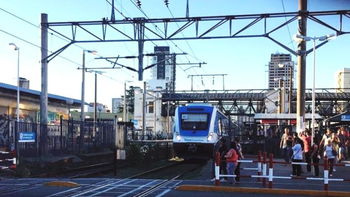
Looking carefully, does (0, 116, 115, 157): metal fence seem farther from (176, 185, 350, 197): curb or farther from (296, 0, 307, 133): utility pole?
(296, 0, 307, 133): utility pole

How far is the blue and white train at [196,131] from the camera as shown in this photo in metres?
27.1

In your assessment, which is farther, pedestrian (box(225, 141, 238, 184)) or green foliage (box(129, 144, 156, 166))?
green foliage (box(129, 144, 156, 166))

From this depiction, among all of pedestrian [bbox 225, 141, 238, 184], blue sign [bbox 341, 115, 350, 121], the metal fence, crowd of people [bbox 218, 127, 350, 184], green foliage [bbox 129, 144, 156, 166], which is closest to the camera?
pedestrian [bbox 225, 141, 238, 184]

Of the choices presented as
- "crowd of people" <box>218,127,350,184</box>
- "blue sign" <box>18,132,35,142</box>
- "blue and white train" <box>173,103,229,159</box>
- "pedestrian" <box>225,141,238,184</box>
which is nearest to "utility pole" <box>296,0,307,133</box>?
"crowd of people" <box>218,127,350,184</box>

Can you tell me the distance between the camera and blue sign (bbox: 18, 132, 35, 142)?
23.9m

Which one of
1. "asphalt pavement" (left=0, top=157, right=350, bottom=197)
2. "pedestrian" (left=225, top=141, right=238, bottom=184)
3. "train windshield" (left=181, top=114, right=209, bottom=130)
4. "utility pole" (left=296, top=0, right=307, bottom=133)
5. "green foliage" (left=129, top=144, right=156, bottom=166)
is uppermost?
"utility pole" (left=296, top=0, right=307, bottom=133)

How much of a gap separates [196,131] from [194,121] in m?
0.60

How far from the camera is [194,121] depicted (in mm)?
27641

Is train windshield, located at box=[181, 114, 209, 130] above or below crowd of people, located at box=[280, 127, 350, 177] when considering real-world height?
above

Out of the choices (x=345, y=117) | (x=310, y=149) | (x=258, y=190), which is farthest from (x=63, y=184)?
(x=345, y=117)

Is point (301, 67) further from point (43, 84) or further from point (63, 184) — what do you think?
point (63, 184)

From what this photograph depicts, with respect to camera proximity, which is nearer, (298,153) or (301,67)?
(298,153)

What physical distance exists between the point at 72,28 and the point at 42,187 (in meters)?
13.2

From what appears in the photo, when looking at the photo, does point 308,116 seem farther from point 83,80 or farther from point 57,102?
point 57,102
